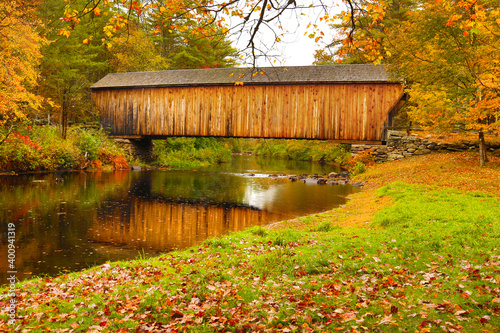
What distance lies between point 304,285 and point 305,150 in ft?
114

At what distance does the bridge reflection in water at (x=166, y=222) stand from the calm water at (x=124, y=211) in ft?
0.07

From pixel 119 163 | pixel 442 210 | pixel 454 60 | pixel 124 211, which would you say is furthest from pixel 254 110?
pixel 442 210

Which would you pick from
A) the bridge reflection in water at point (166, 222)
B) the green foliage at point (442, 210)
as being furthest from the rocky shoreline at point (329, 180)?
the bridge reflection in water at point (166, 222)

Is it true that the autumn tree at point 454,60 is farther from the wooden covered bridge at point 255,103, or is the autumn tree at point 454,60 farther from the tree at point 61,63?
the tree at point 61,63

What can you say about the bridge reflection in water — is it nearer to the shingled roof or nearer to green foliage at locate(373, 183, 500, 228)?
green foliage at locate(373, 183, 500, 228)

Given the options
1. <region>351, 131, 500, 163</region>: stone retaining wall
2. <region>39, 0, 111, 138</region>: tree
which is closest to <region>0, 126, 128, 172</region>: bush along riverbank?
<region>39, 0, 111, 138</region>: tree

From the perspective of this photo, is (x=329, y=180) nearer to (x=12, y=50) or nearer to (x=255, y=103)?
(x=255, y=103)

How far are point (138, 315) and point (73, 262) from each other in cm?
351

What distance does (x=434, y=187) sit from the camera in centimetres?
1091

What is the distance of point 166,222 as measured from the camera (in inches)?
398

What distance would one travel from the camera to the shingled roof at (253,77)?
20.6 metres

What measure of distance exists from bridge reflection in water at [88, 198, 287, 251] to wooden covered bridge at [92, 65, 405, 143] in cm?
1056

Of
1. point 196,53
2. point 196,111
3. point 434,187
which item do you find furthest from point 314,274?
point 196,53

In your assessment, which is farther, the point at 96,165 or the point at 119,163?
the point at 119,163
